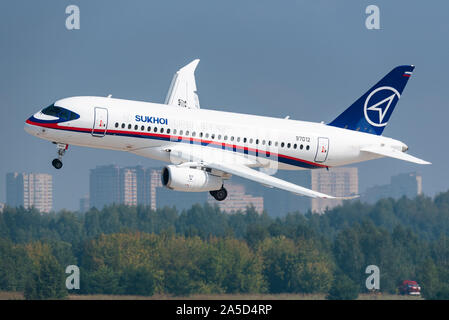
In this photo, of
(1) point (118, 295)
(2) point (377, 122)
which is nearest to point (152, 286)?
(1) point (118, 295)

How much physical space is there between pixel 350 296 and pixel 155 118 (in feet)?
453

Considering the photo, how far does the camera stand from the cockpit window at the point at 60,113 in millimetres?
68000

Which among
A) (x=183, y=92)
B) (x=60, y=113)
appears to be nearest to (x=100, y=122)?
(x=60, y=113)

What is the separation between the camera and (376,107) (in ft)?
255

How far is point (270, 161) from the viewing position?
72438 mm

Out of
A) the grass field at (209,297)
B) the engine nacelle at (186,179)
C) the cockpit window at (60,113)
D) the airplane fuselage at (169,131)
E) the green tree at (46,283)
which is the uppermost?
the cockpit window at (60,113)

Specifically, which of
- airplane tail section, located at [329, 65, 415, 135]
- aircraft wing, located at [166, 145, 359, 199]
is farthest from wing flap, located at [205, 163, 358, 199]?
airplane tail section, located at [329, 65, 415, 135]

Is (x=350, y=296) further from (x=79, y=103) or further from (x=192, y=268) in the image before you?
(x=79, y=103)

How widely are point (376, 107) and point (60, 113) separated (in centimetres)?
2681

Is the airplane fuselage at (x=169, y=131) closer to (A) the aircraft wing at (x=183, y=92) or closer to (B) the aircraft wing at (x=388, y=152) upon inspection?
(B) the aircraft wing at (x=388, y=152)

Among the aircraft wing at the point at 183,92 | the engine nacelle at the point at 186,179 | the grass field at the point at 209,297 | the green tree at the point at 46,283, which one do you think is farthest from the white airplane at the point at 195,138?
the green tree at the point at 46,283

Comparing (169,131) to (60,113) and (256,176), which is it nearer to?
(256,176)

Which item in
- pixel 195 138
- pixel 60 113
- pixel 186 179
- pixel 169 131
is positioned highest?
pixel 60 113

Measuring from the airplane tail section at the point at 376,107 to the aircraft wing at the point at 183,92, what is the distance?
12.9 metres
